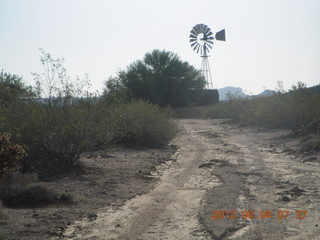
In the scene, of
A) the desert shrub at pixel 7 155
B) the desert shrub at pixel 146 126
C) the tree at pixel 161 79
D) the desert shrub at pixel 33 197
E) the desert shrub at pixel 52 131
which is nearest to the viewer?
the desert shrub at pixel 7 155

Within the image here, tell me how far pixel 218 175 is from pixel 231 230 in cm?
521

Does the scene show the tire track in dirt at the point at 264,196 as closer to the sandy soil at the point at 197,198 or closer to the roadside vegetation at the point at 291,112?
the sandy soil at the point at 197,198

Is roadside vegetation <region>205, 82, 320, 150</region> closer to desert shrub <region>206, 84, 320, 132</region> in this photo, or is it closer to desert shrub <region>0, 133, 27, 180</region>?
desert shrub <region>206, 84, 320, 132</region>

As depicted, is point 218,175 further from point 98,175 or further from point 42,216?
point 42,216

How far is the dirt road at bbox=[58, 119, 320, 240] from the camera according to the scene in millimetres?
6688

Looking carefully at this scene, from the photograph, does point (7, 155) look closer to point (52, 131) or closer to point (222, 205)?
point (222, 205)

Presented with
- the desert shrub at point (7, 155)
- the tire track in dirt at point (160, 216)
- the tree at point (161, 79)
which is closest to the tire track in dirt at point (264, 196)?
the tire track in dirt at point (160, 216)

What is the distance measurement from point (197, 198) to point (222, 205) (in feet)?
2.90

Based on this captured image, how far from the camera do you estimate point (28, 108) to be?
1167 cm

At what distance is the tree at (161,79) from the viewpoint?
50.1m

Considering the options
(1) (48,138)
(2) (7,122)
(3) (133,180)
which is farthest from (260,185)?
(2) (7,122)

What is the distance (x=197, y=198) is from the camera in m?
9.04
